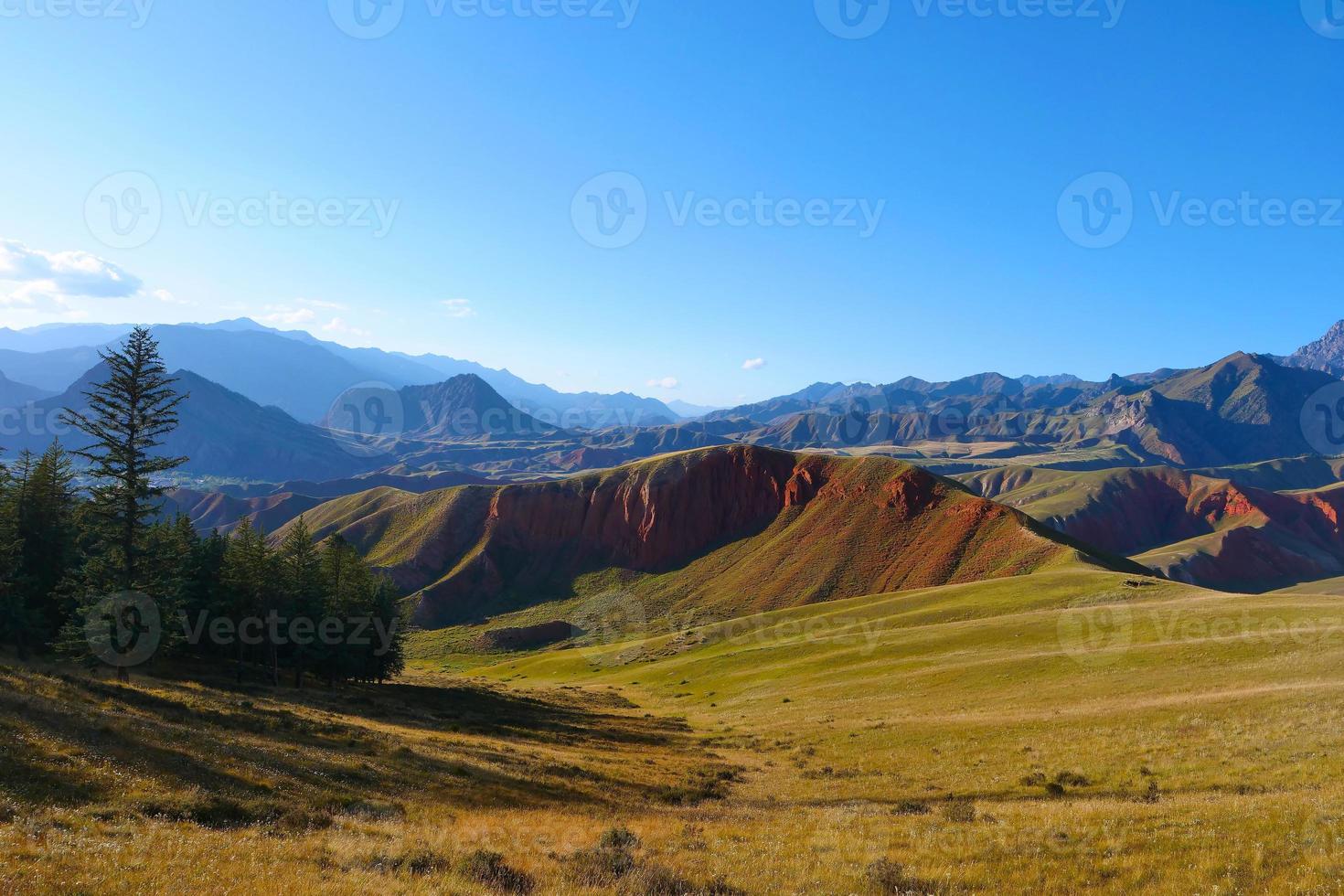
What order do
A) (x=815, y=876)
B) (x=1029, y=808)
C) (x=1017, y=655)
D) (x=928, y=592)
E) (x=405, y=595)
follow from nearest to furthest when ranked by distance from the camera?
(x=815, y=876) < (x=1029, y=808) < (x=1017, y=655) < (x=928, y=592) < (x=405, y=595)

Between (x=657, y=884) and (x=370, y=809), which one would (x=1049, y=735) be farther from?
(x=370, y=809)

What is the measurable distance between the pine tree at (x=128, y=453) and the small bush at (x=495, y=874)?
105 ft

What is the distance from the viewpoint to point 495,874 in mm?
12867

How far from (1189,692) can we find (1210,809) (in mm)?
21041

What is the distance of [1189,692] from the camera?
104ft

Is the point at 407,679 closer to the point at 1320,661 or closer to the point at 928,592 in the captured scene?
the point at 928,592

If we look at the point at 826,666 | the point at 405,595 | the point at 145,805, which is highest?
the point at 145,805

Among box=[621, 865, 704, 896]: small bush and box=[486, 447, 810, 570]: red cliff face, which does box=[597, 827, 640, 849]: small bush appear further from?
box=[486, 447, 810, 570]: red cliff face

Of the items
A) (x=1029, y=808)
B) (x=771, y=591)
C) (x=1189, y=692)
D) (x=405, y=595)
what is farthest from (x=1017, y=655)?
(x=405, y=595)

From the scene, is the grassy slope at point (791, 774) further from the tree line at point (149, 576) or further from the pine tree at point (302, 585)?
the tree line at point (149, 576)

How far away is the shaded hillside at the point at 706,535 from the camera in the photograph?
360ft

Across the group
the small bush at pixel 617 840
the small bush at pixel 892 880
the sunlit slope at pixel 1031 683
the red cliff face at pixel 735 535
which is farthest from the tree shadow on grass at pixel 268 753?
the red cliff face at pixel 735 535

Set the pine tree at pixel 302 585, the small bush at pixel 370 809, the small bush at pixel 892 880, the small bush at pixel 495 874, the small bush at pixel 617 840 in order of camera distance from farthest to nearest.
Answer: the pine tree at pixel 302 585
the small bush at pixel 370 809
the small bush at pixel 617 840
the small bush at pixel 495 874
the small bush at pixel 892 880

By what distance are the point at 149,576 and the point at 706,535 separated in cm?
11565
